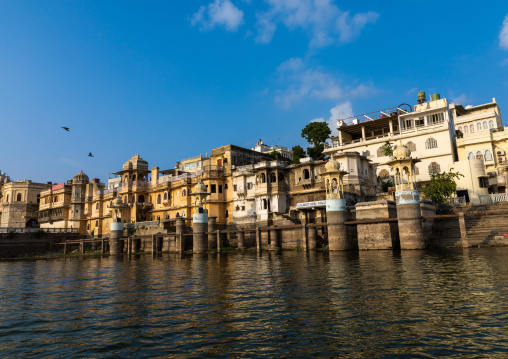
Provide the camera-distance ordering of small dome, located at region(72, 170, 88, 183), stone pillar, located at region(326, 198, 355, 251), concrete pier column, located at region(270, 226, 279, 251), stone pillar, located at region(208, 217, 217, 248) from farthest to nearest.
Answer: small dome, located at region(72, 170, 88, 183) < stone pillar, located at region(208, 217, 217, 248) < concrete pier column, located at region(270, 226, 279, 251) < stone pillar, located at region(326, 198, 355, 251)

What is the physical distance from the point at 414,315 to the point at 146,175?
6370cm

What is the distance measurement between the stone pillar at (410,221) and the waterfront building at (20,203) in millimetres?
76381

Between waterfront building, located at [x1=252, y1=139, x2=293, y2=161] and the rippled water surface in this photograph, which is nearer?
the rippled water surface

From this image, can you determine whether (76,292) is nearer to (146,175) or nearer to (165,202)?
(165,202)

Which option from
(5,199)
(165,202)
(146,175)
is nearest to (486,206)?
(165,202)

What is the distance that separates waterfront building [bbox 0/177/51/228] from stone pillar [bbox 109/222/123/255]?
38.6 m

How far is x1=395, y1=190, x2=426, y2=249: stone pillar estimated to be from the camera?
29.5 meters

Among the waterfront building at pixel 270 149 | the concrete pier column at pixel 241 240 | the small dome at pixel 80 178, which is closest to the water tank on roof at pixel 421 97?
the waterfront building at pixel 270 149

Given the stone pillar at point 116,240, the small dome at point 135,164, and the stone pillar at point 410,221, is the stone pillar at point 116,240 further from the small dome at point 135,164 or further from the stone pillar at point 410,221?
the stone pillar at point 410,221

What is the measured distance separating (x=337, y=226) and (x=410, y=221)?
6130 mm

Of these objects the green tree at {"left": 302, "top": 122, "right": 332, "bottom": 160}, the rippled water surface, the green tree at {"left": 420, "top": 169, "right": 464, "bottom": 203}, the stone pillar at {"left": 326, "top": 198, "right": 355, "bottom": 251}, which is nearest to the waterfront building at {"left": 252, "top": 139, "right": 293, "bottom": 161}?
the green tree at {"left": 302, "top": 122, "right": 332, "bottom": 160}

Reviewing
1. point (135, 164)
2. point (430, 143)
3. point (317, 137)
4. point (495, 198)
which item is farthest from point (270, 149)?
point (495, 198)

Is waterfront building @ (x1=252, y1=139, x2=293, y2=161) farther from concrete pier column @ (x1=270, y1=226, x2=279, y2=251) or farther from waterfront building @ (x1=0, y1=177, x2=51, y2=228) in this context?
waterfront building @ (x1=0, y1=177, x2=51, y2=228)

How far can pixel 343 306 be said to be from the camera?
11.0m
